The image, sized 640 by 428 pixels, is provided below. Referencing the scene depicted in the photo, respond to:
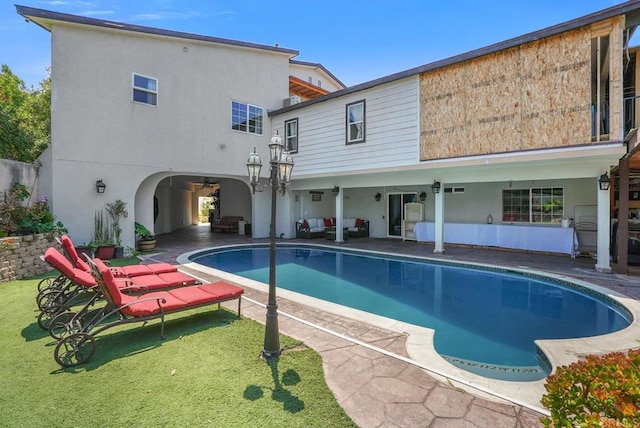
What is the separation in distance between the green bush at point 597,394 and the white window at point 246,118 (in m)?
14.6

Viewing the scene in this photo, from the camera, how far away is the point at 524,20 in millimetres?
9242

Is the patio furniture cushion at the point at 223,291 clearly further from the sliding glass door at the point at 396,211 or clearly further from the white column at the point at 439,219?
the sliding glass door at the point at 396,211

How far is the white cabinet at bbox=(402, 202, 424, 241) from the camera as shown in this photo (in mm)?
15656

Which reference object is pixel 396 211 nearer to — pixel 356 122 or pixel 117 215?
pixel 356 122

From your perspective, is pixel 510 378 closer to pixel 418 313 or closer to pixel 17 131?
pixel 418 313

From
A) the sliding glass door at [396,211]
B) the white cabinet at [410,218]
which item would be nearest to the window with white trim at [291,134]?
the sliding glass door at [396,211]

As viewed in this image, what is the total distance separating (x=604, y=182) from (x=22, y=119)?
2221cm

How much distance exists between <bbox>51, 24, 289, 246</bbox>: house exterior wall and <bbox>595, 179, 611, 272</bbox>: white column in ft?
42.6

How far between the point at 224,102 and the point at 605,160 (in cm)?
1382

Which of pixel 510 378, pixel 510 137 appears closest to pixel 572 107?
pixel 510 137

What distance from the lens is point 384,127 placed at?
11078 mm

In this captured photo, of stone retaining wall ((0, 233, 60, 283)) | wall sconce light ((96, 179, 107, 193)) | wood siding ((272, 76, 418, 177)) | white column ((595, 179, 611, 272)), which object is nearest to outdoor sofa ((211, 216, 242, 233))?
wood siding ((272, 76, 418, 177))

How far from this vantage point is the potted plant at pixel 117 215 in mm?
11500

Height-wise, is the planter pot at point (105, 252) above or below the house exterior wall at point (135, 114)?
below
